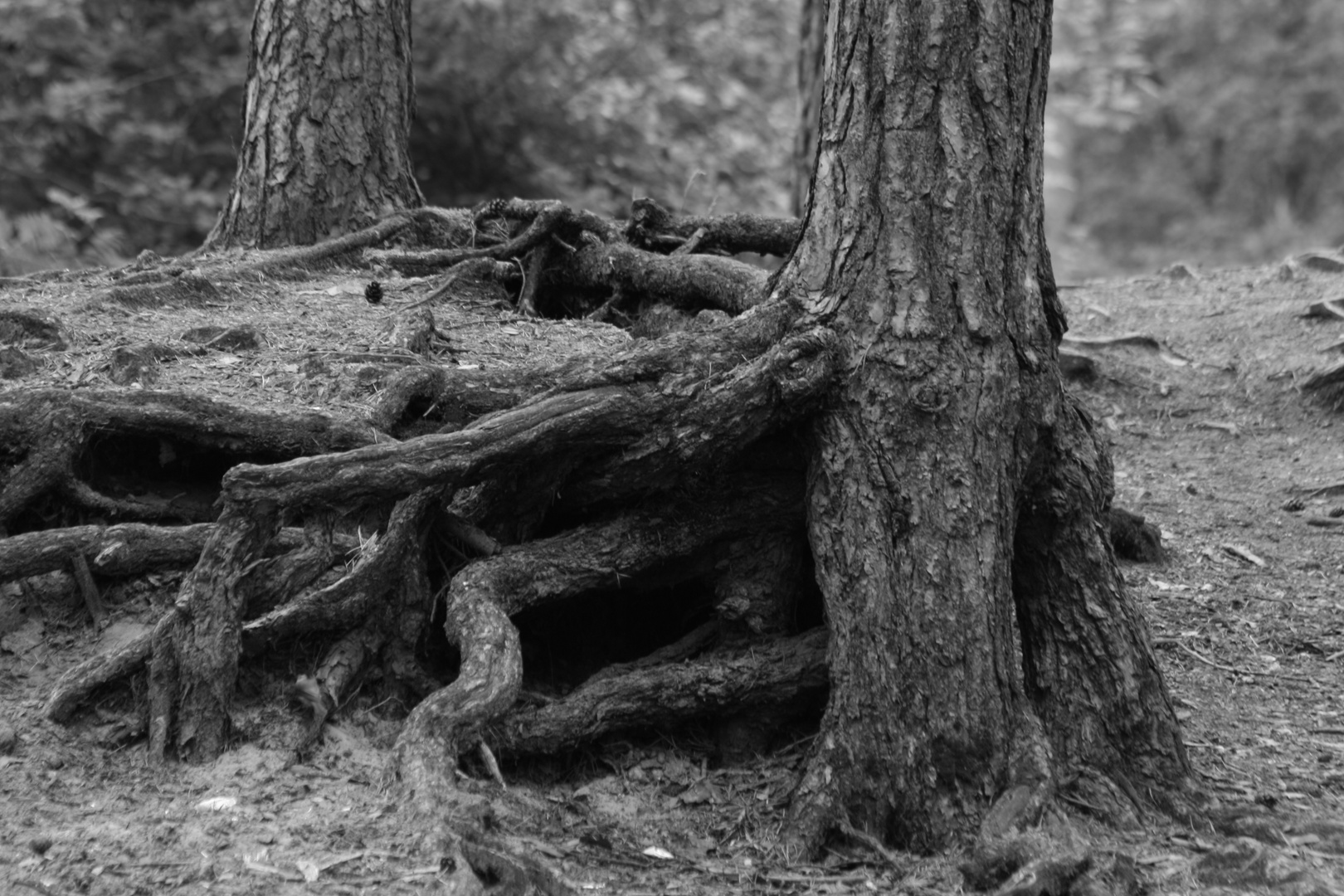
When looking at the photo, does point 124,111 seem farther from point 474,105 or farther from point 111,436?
point 111,436

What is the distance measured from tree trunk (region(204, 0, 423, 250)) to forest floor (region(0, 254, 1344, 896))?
0.60 meters

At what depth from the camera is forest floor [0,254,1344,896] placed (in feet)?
12.2

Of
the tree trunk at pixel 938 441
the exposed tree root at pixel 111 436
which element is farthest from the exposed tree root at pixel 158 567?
the tree trunk at pixel 938 441

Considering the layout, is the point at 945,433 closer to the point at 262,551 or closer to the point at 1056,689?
the point at 1056,689

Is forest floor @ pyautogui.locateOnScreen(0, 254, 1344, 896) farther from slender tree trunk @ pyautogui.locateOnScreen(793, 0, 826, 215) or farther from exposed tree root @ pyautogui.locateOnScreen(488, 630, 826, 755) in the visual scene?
slender tree trunk @ pyautogui.locateOnScreen(793, 0, 826, 215)

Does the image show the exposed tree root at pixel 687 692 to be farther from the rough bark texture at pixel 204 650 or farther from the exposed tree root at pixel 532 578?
the rough bark texture at pixel 204 650

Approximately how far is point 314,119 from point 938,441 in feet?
12.9

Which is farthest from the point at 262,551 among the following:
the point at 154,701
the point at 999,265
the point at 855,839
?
the point at 999,265

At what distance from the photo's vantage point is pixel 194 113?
41.5ft

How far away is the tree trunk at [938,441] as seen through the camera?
13.8ft

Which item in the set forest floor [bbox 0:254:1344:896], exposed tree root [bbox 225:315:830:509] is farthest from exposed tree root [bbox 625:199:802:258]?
exposed tree root [bbox 225:315:830:509]

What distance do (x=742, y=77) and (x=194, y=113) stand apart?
5829 millimetres

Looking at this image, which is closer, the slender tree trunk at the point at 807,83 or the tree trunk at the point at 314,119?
the tree trunk at the point at 314,119

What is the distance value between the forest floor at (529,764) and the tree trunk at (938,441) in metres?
0.26
